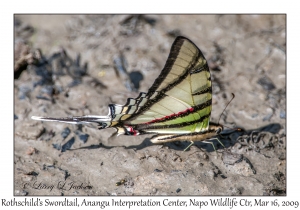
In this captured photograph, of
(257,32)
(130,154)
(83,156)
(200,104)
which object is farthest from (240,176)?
(257,32)

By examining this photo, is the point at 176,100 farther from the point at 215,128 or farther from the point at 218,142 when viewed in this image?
the point at 218,142

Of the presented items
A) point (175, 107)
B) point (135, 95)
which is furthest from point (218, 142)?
point (135, 95)

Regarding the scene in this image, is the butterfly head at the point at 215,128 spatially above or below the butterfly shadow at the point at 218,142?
above

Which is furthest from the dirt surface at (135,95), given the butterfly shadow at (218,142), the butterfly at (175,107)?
the butterfly at (175,107)

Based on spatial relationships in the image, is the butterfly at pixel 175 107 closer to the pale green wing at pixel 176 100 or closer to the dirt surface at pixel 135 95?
the pale green wing at pixel 176 100

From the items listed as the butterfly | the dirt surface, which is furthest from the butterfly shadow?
the butterfly
